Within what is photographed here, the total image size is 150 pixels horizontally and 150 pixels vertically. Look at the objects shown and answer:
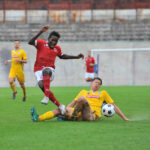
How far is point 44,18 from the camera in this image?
3350cm

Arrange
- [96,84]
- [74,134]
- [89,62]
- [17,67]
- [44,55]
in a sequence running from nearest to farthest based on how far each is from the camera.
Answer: [74,134] → [96,84] → [44,55] → [17,67] → [89,62]

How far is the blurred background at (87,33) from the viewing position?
28.3 meters

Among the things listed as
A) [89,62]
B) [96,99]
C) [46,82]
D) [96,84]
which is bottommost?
[89,62]

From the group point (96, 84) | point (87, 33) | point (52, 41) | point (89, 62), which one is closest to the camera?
point (96, 84)

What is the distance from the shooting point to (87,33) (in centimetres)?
3131

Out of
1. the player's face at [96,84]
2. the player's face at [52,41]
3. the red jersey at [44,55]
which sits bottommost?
the player's face at [96,84]

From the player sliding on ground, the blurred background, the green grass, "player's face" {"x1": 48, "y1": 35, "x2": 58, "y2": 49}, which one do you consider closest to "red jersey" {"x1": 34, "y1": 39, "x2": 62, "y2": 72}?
"player's face" {"x1": 48, "y1": 35, "x2": 58, "y2": 49}

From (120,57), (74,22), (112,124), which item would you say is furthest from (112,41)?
(112,124)

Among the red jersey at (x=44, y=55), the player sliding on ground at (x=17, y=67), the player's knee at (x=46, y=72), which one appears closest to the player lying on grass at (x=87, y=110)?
the player's knee at (x=46, y=72)

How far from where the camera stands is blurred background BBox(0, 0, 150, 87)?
28297 mm

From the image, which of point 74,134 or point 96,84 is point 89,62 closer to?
point 96,84

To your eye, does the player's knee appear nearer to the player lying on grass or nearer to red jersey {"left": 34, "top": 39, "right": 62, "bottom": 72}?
red jersey {"left": 34, "top": 39, "right": 62, "bottom": 72}

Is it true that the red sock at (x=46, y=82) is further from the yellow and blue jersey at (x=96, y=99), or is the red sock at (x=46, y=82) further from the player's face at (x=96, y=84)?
the player's face at (x=96, y=84)

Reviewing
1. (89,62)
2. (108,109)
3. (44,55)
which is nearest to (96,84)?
(108,109)
